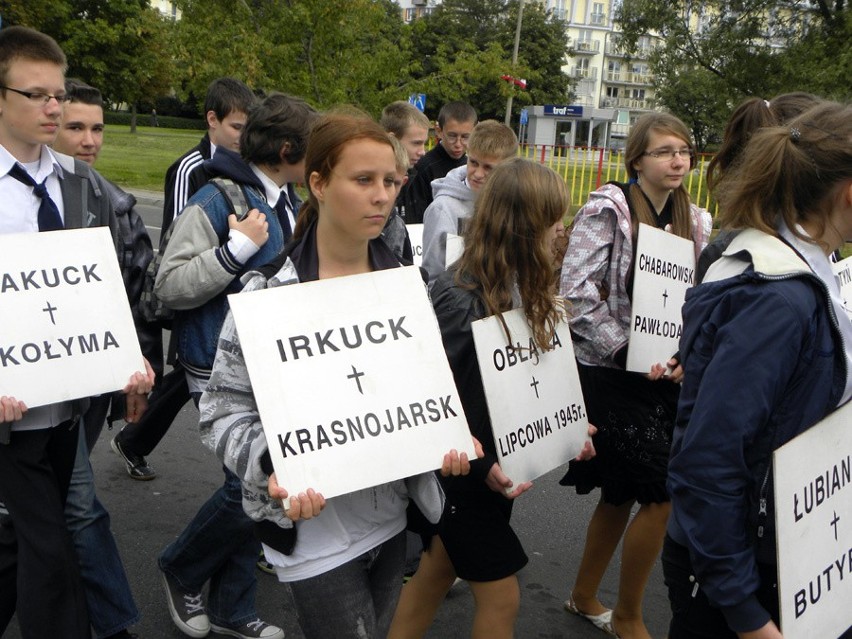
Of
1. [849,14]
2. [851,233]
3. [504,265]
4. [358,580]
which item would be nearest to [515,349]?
[504,265]

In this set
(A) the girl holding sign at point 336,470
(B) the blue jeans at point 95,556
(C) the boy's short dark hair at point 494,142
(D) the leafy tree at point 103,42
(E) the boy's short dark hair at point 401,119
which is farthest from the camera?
(D) the leafy tree at point 103,42

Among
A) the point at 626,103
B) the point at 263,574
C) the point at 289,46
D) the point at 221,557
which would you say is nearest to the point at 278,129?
the point at 221,557

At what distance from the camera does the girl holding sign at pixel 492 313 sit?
8.92 ft

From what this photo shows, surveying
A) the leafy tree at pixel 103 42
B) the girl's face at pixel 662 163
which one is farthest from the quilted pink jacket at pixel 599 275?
the leafy tree at pixel 103 42

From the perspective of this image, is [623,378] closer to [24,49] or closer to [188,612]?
[188,612]

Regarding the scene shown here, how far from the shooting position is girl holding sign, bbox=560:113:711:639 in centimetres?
334

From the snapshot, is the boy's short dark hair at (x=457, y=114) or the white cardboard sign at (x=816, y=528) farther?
the boy's short dark hair at (x=457, y=114)

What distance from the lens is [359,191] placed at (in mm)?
2264

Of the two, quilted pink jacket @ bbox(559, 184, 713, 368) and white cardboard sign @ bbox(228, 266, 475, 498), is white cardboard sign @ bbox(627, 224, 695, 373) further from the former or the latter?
white cardboard sign @ bbox(228, 266, 475, 498)

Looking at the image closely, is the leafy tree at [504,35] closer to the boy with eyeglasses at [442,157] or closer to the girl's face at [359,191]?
the boy with eyeglasses at [442,157]

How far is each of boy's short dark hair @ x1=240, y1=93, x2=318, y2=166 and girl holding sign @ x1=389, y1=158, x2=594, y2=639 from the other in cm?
82

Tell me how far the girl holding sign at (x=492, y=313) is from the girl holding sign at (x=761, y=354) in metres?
0.76

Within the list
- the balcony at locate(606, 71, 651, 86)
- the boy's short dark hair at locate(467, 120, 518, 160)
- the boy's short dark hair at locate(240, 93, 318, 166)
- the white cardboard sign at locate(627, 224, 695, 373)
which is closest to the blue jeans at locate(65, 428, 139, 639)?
the boy's short dark hair at locate(240, 93, 318, 166)

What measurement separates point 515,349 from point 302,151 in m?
1.14
